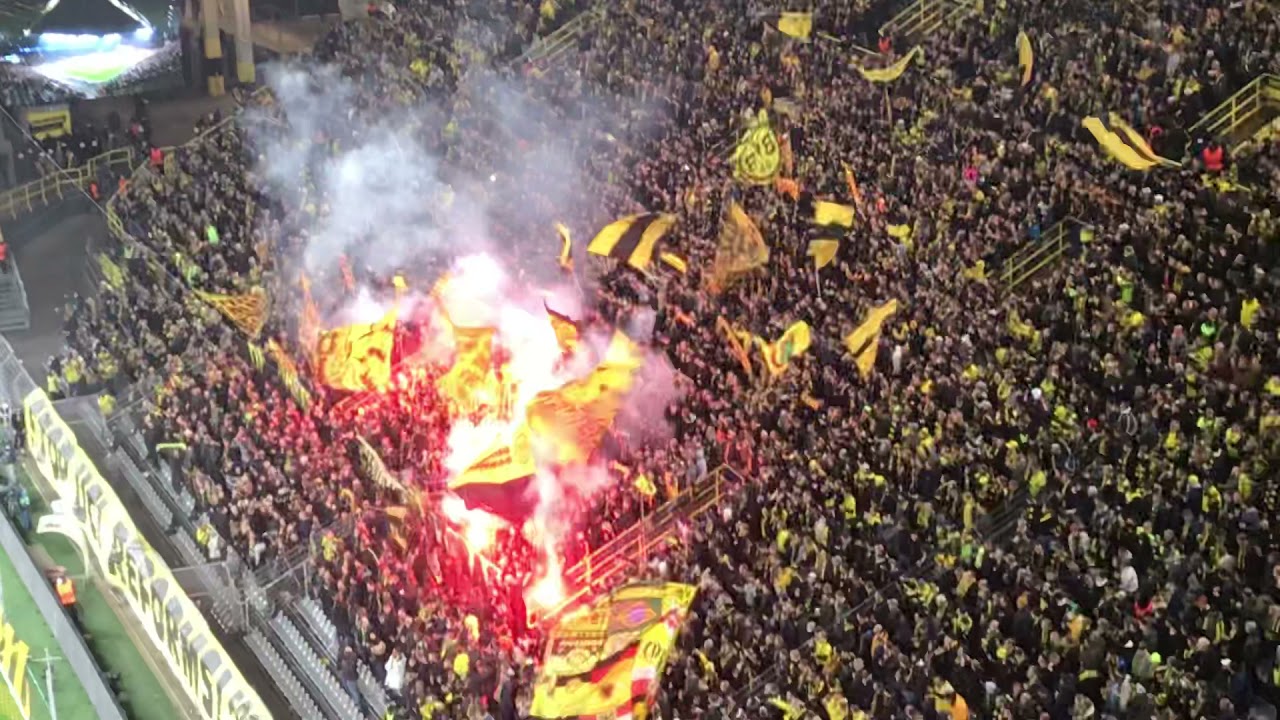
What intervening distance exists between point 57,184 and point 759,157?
13.3m

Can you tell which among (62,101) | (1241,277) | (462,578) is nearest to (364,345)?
(462,578)

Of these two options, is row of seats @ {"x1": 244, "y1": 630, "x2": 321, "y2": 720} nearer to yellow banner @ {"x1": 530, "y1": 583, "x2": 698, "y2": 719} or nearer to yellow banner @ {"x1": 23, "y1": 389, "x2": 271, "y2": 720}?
yellow banner @ {"x1": 23, "y1": 389, "x2": 271, "y2": 720}

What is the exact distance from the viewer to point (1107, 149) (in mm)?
23828

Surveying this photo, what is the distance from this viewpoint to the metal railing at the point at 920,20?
28748 millimetres

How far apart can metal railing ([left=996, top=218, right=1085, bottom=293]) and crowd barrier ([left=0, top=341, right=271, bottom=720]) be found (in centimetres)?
893

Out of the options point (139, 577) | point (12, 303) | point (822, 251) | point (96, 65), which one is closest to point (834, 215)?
point (822, 251)

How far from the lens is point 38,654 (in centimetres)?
2392

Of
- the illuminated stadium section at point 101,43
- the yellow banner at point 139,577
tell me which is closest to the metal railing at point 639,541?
the yellow banner at point 139,577

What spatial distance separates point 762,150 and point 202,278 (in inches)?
311

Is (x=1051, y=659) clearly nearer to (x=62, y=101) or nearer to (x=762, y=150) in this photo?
(x=762, y=150)

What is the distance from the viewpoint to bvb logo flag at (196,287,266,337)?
27797mm

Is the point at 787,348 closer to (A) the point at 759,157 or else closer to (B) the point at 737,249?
(B) the point at 737,249

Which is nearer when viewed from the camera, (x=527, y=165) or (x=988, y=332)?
(x=988, y=332)

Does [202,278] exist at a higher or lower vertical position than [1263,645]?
higher
